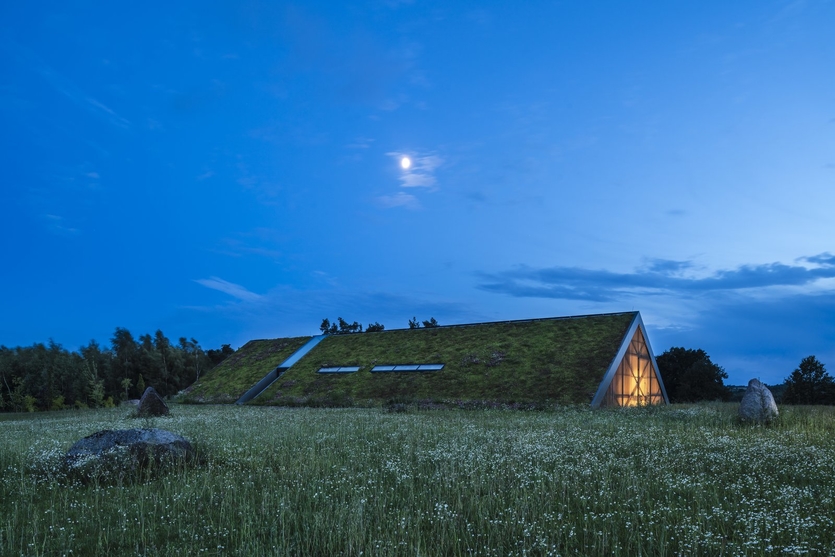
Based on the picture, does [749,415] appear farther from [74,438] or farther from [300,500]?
[74,438]

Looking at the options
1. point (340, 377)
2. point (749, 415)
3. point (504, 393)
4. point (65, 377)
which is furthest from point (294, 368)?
point (749, 415)

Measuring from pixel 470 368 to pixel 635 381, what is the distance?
1195cm

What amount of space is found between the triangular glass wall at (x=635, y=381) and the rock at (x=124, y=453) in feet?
92.0

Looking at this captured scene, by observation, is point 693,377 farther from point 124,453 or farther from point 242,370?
point 124,453

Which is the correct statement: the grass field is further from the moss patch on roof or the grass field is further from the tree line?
the tree line

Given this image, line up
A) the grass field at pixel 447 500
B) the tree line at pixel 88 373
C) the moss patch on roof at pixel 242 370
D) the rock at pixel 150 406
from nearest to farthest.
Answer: the grass field at pixel 447 500 < the rock at pixel 150 406 < the moss patch on roof at pixel 242 370 < the tree line at pixel 88 373

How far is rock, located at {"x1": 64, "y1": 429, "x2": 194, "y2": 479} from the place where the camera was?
12.7 metres

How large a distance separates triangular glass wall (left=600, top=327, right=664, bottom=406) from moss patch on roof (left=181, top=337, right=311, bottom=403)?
1245 inches

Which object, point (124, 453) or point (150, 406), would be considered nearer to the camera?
point (124, 453)

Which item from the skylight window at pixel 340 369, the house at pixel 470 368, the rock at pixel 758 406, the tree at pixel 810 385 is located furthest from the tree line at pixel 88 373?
the tree at pixel 810 385

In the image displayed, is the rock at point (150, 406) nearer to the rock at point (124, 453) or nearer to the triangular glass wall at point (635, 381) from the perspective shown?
the rock at point (124, 453)

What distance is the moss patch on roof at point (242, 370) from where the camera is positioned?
50.8 m

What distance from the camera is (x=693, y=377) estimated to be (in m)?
54.8

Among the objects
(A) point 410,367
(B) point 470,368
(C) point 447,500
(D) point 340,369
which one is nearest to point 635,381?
(B) point 470,368
